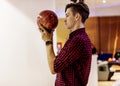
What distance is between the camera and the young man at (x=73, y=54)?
1659mm

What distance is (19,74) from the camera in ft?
8.76

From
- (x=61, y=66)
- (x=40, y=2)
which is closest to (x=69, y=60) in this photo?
(x=61, y=66)

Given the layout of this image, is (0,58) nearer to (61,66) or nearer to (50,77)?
(50,77)

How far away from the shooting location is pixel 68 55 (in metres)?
1.66

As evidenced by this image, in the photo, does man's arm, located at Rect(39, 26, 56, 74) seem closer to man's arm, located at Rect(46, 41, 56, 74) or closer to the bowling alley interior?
man's arm, located at Rect(46, 41, 56, 74)

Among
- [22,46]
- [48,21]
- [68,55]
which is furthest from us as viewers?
[22,46]

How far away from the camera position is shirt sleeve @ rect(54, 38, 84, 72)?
5.40 feet

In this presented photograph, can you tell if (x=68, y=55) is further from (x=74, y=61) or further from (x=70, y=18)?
(x=70, y=18)

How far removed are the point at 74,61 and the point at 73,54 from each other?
6cm

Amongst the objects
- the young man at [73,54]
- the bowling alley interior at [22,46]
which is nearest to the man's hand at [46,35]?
the young man at [73,54]

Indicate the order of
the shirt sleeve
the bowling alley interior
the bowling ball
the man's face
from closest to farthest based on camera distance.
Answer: the shirt sleeve → the man's face → the bowling ball → the bowling alley interior

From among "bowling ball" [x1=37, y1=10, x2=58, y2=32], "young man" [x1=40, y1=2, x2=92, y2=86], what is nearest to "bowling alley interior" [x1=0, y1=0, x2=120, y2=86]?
"bowling ball" [x1=37, y1=10, x2=58, y2=32]

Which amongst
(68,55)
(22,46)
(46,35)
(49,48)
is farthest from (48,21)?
(22,46)

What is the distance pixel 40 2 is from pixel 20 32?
42cm
